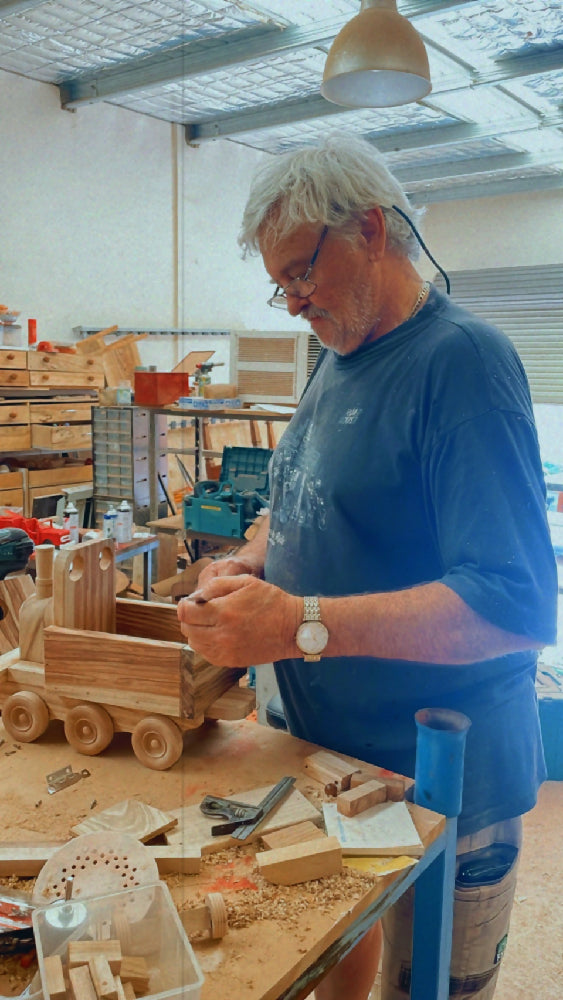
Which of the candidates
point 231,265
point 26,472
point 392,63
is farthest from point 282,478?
point 231,265

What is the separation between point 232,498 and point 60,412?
64.0 inches

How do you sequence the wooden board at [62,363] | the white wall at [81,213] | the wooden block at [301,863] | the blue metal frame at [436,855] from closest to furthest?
the wooden block at [301,863], the blue metal frame at [436,855], the wooden board at [62,363], the white wall at [81,213]

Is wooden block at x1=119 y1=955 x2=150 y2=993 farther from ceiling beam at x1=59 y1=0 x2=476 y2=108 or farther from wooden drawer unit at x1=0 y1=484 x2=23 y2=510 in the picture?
ceiling beam at x1=59 y1=0 x2=476 y2=108

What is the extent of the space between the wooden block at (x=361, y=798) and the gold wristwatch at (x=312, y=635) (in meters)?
0.19

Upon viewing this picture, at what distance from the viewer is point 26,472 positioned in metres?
4.69

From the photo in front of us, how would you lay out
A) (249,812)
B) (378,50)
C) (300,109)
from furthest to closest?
(300,109) < (378,50) < (249,812)

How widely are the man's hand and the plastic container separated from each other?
1.11 feet

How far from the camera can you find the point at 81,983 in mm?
708

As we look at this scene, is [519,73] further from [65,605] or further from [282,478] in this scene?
[65,605]

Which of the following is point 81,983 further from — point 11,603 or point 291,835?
point 11,603

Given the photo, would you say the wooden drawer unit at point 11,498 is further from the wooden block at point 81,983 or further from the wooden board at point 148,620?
the wooden block at point 81,983

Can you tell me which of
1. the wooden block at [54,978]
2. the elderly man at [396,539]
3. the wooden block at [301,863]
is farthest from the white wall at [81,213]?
the wooden block at [54,978]

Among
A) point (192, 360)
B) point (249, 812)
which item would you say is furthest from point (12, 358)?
point (249, 812)

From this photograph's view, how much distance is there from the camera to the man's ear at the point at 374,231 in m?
1.23
